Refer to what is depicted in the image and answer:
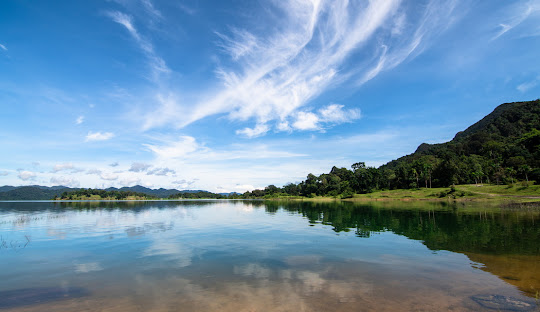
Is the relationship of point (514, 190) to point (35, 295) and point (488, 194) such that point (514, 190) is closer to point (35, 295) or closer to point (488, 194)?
point (488, 194)

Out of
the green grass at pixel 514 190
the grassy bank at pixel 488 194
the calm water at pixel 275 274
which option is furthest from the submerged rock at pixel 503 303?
the green grass at pixel 514 190

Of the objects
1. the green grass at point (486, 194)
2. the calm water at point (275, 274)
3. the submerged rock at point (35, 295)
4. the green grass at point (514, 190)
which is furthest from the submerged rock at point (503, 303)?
the green grass at point (514, 190)

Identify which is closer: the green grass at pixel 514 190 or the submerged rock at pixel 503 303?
the submerged rock at pixel 503 303

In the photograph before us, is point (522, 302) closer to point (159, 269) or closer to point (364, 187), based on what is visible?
point (159, 269)

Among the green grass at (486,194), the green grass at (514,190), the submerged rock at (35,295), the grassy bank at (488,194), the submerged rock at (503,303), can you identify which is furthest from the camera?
the green grass at (514,190)

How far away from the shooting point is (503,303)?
10422 mm

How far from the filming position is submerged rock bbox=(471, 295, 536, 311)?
32.5 feet

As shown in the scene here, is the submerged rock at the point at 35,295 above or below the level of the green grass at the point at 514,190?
below

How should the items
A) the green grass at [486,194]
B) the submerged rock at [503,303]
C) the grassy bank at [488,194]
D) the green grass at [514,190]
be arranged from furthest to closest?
the green grass at [514,190], the green grass at [486,194], the grassy bank at [488,194], the submerged rock at [503,303]

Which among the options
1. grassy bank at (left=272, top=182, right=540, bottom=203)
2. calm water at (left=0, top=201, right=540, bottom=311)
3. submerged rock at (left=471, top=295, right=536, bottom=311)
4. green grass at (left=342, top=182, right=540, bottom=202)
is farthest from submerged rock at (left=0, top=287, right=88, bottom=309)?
green grass at (left=342, top=182, right=540, bottom=202)

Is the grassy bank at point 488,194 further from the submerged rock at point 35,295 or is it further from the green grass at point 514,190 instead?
the submerged rock at point 35,295

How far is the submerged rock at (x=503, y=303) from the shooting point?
9.91 m

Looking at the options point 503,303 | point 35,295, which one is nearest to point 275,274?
point 503,303

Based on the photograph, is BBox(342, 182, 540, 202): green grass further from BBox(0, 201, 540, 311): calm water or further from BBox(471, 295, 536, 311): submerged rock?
BBox(471, 295, 536, 311): submerged rock
